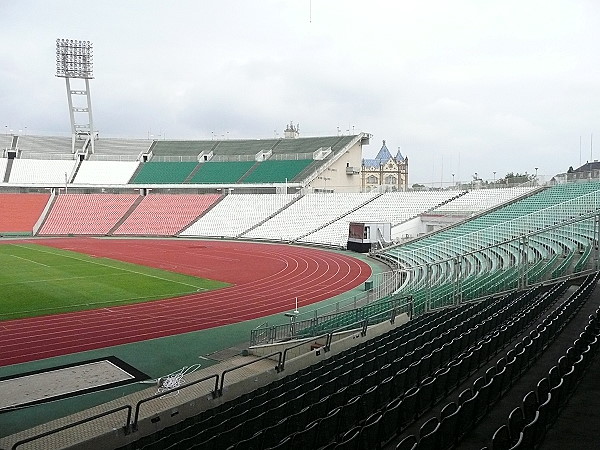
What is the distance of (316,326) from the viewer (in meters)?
13.9

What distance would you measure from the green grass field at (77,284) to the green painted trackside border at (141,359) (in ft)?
17.7

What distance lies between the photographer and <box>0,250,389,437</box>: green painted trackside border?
31.5 feet

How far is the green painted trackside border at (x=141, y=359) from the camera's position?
9.59 meters

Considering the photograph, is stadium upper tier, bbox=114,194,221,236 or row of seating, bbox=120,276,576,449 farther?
stadium upper tier, bbox=114,194,221,236

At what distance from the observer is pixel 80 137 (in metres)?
71.4

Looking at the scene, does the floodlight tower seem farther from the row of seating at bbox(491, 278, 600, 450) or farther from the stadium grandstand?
the row of seating at bbox(491, 278, 600, 450)

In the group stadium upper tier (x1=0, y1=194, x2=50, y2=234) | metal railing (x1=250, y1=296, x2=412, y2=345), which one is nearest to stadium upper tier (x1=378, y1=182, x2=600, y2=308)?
metal railing (x1=250, y1=296, x2=412, y2=345)

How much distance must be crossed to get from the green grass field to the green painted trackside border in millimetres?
5404

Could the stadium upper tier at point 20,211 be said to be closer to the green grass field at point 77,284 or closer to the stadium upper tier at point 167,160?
the stadium upper tier at point 167,160

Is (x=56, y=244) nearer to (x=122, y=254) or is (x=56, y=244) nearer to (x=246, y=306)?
(x=122, y=254)

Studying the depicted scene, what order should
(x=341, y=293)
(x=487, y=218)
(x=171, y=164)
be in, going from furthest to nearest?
(x=171, y=164)
(x=487, y=218)
(x=341, y=293)

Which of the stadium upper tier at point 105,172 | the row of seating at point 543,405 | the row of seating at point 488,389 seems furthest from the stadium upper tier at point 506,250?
the stadium upper tier at point 105,172

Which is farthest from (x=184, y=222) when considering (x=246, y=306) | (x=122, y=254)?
(x=246, y=306)

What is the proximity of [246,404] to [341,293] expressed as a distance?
49.0 feet
